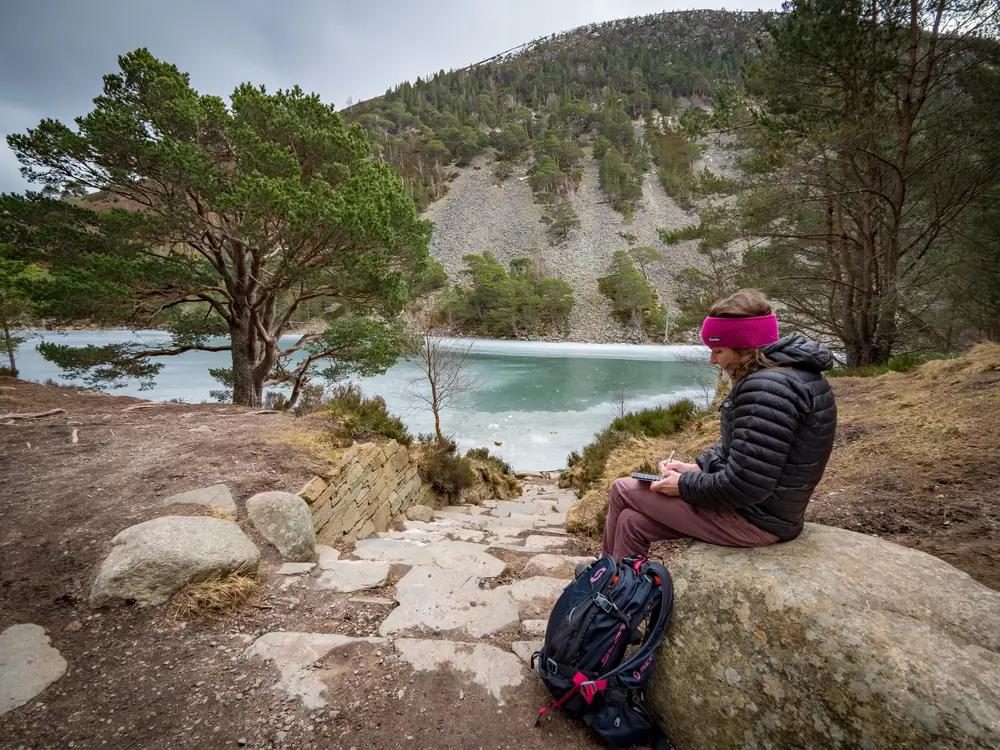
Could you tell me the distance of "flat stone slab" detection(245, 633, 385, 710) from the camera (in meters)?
1.60

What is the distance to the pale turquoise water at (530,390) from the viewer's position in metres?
14.6

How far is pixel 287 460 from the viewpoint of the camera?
4.04m

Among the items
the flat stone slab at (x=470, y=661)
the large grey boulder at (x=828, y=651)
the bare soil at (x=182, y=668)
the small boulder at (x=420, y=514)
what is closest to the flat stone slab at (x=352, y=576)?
the bare soil at (x=182, y=668)

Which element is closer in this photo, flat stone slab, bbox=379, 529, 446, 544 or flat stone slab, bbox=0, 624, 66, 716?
flat stone slab, bbox=0, 624, 66, 716

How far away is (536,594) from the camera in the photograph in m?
2.41

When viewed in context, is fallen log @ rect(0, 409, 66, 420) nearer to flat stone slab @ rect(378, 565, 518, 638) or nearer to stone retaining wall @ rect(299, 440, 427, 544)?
stone retaining wall @ rect(299, 440, 427, 544)

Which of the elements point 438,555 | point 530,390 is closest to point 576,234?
point 530,390

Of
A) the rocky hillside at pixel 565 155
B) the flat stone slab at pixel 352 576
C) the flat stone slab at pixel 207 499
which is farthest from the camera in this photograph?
the rocky hillside at pixel 565 155

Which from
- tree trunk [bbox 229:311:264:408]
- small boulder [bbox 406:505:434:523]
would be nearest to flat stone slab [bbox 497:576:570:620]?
small boulder [bbox 406:505:434:523]

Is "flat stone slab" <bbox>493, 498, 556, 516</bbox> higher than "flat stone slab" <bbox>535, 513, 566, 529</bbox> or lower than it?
lower

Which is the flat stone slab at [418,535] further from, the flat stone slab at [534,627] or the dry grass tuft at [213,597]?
the flat stone slab at [534,627]

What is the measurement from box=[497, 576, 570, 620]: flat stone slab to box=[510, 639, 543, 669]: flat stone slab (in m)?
0.26

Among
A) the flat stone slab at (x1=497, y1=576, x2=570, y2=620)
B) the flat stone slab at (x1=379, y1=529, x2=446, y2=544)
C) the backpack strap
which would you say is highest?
the backpack strap

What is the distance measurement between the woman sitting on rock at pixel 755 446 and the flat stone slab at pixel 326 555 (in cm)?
213
